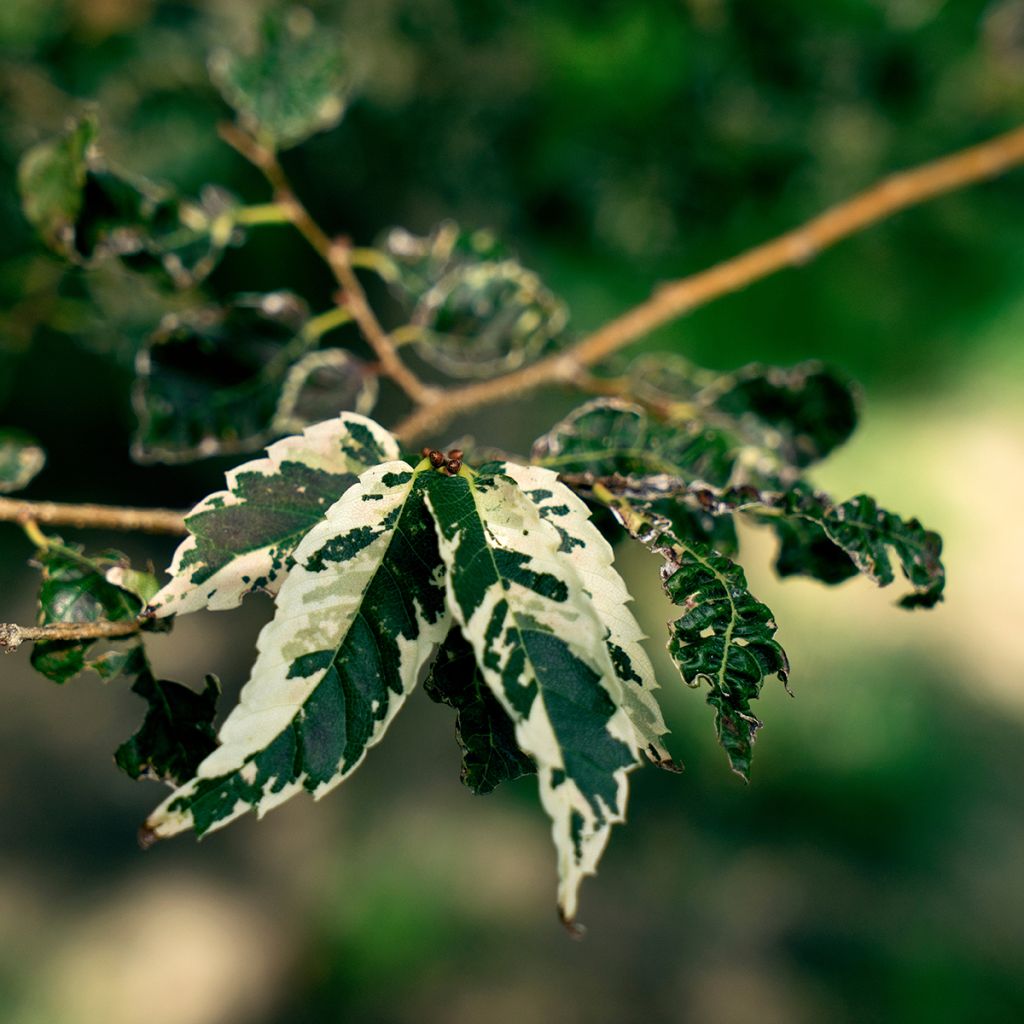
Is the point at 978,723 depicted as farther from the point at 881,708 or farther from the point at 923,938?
the point at 923,938

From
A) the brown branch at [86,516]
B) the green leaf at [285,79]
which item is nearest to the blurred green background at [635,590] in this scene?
the green leaf at [285,79]

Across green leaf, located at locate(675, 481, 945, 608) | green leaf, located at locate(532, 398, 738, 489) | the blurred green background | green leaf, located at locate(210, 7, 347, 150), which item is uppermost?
green leaf, located at locate(210, 7, 347, 150)

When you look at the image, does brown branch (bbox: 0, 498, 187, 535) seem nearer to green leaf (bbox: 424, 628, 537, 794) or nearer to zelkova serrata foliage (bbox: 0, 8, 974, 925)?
zelkova serrata foliage (bbox: 0, 8, 974, 925)

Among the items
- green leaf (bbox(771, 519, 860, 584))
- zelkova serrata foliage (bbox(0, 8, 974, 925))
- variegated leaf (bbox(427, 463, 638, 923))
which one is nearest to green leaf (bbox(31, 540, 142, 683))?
zelkova serrata foliage (bbox(0, 8, 974, 925))

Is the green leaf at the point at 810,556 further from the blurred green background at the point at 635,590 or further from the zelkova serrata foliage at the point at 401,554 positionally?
the blurred green background at the point at 635,590

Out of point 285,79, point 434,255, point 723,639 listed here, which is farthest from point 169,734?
point 285,79

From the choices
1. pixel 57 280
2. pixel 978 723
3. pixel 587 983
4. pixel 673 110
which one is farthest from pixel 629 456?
pixel 978 723
